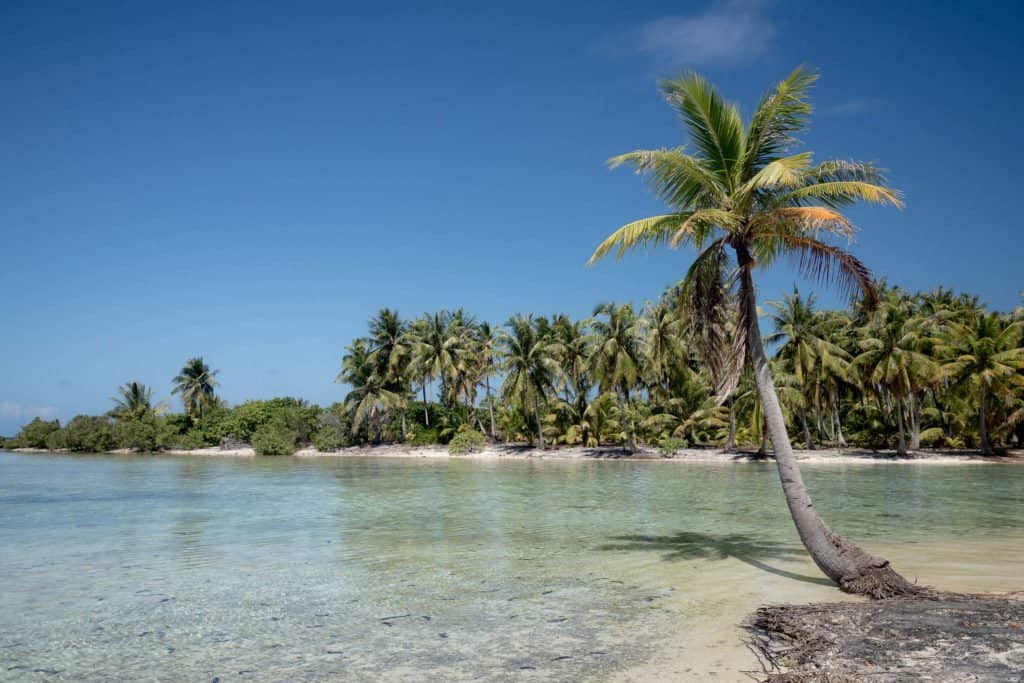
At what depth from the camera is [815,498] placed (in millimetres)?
21922

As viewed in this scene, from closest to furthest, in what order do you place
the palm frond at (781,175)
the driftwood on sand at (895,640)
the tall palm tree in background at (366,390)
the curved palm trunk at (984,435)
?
the driftwood on sand at (895,640) < the palm frond at (781,175) < the curved palm trunk at (984,435) < the tall palm tree in background at (366,390)

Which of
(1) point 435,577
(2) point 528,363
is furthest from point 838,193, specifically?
(2) point 528,363

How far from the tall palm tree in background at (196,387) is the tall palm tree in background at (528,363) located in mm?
39430

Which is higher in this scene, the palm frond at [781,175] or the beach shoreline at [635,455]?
the palm frond at [781,175]

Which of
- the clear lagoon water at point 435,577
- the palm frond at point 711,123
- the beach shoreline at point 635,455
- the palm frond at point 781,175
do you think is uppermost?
the palm frond at point 711,123

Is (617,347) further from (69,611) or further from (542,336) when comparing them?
(69,611)

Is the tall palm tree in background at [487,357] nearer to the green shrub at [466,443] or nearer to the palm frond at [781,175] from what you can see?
the green shrub at [466,443]

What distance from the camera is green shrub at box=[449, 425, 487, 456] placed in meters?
56.1

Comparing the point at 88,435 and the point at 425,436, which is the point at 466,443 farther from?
the point at 88,435

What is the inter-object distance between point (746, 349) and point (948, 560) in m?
5.16

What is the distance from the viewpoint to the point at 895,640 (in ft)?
20.7

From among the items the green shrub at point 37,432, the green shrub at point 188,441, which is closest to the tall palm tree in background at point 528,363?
the green shrub at point 188,441

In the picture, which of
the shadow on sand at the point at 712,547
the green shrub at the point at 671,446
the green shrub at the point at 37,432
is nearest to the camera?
the shadow on sand at the point at 712,547

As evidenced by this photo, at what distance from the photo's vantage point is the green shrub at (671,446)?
46.5 m
